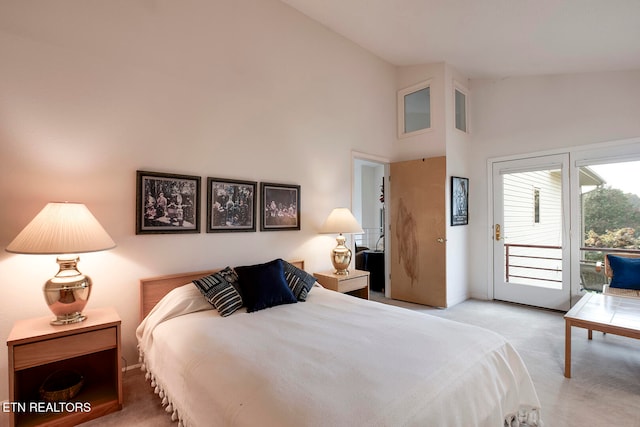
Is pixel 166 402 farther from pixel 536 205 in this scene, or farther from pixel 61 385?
pixel 536 205

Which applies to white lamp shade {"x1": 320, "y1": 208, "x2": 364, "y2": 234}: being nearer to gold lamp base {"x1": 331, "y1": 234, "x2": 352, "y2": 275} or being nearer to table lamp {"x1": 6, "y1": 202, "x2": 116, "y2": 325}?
gold lamp base {"x1": 331, "y1": 234, "x2": 352, "y2": 275}

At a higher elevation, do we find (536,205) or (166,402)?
(536,205)

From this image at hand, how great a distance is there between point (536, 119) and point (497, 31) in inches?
61.4

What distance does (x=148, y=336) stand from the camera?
2111 millimetres

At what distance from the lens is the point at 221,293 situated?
7.55 feet

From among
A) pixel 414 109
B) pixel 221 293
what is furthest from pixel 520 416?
pixel 414 109

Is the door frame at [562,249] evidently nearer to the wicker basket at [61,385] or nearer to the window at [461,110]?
the window at [461,110]

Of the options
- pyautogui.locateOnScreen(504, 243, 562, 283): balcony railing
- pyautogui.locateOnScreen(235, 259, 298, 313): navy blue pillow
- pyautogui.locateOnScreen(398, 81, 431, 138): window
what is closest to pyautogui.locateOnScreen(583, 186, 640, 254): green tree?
pyautogui.locateOnScreen(504, 243, 562, 283): balcony railing

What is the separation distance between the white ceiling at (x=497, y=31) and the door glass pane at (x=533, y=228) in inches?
54.3

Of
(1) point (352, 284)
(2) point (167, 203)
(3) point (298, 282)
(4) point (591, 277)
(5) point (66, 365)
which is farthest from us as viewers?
(4) point (591, 277)

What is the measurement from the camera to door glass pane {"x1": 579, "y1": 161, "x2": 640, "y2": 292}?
11.2ft

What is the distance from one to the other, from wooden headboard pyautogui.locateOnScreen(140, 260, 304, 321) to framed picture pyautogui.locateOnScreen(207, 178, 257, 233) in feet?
1.54

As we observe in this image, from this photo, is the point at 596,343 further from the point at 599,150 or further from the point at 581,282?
the point at 599,150

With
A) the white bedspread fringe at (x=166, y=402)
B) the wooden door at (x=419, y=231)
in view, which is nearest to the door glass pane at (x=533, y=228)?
the wooden door at (x=419, y=231)
